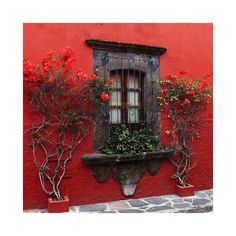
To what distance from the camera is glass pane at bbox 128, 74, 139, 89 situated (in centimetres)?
554

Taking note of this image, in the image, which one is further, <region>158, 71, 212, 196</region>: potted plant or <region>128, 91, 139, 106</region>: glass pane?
<region>158, 71, 212, 196</region>: potted plant

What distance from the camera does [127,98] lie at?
5488mm

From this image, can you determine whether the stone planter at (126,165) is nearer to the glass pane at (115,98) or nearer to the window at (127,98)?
the window at (127,98)

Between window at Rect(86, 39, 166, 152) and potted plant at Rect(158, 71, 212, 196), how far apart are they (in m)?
0.32

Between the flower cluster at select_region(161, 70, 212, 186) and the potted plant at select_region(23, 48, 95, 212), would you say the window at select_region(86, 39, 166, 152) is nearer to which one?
the flower cluster at select_region(161, 70, 212, 186)

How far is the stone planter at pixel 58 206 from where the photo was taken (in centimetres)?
446

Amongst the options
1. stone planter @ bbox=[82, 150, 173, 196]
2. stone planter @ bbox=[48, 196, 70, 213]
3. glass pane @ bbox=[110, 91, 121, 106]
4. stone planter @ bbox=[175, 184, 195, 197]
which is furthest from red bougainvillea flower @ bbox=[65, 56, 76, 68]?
stone planter @ bbox=[175, 184, 195, 197]

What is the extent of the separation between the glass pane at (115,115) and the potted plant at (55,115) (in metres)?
0.54

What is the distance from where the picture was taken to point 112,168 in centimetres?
524

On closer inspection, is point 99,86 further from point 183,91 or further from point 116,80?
point 183,91

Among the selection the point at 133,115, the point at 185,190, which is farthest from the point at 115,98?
the point at 185,190

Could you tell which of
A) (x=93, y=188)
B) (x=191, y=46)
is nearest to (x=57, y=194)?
(x=93, y=188)

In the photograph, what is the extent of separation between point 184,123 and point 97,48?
101 inches

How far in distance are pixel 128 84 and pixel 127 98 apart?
300 millimetres
